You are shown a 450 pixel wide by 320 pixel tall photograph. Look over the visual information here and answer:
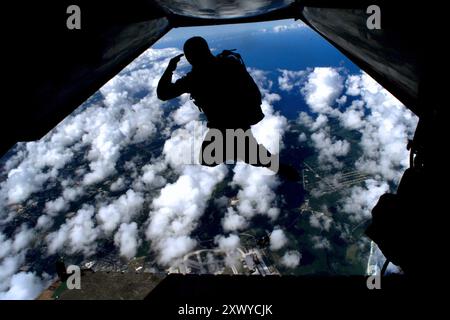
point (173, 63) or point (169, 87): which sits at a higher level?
point (173, 63)

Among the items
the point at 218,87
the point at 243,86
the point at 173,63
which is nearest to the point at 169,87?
the point at 173,63

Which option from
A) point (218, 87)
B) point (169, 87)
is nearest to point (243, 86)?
point (218, 87)

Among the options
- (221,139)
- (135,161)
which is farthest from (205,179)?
(221,139)

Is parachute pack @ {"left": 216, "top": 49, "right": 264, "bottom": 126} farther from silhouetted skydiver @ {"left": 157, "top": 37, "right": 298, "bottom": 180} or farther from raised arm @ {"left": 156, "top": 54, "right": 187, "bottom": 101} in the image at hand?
raised arm @ {"left": 156, "top": 54, "right": 187, "bottom": 101}

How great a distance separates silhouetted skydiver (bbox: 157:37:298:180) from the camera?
7.94 ft

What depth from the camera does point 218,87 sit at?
2506 mm

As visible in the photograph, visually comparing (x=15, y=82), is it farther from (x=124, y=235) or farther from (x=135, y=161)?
(x=135, y=161)

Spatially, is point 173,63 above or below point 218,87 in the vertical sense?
above

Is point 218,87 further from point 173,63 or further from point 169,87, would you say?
point 173,63

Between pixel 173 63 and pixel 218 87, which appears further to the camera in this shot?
pixel 173 63

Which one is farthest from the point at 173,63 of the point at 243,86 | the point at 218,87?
the point at 243,86

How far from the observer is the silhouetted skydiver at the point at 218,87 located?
7.94 feet

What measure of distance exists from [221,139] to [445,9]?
2.31 meters

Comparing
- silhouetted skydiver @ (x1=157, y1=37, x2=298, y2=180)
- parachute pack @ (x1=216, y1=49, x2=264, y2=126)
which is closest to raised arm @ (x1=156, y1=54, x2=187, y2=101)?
silhouetted skydiver @ (x1=157, y1=37, x2=298, y2=180)
